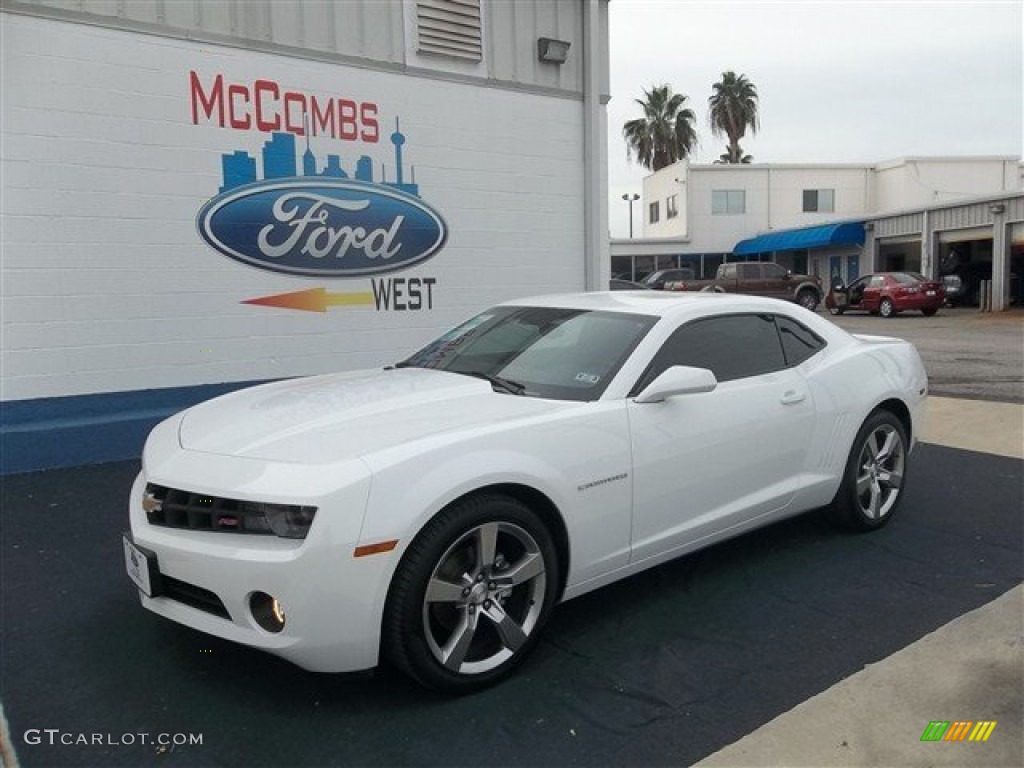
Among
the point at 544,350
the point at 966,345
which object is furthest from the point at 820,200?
the point at 544,350

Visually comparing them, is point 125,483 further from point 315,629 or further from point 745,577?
point 745,577

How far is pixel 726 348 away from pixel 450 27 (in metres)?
5.84

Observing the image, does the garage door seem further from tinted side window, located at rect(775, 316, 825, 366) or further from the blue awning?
tinted side window, located at rect(775, 316, 825, 366)

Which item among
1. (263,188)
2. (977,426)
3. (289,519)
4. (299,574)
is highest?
(263,188)

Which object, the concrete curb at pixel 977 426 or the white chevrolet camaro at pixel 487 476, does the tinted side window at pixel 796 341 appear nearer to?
the white chevrolet camaro at pixel 487 476

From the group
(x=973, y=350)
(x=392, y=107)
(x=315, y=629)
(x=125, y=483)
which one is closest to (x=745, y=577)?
(x=315, y=629)

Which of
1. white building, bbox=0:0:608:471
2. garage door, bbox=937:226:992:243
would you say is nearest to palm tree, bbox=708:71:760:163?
garage door, bbox=937:226:992:243

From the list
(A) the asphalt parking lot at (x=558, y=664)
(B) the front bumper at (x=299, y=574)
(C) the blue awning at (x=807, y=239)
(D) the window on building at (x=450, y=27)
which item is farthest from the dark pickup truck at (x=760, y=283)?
(B) the front bumper at (x=299, y=574)

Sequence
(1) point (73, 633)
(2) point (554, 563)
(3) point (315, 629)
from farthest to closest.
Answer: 1. (1) point (73, 633)
2. (2) point (554, 563)
3. (3) point (315, 629)

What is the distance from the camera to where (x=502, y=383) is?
3.55 meters

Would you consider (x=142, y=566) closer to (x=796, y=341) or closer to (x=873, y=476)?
(x=796, y=341)

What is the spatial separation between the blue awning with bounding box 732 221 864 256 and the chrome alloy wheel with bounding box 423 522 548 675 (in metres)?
31.5

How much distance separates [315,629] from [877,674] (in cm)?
208

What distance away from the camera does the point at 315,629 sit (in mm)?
2549
